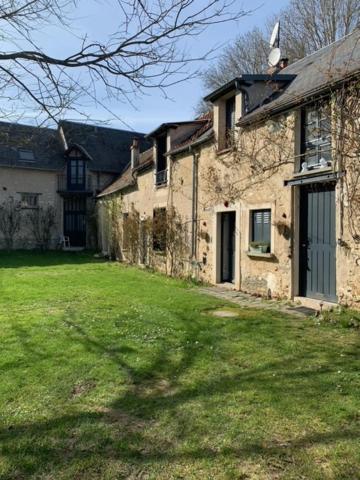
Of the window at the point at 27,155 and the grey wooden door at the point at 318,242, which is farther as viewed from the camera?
the window at the point at 27,155

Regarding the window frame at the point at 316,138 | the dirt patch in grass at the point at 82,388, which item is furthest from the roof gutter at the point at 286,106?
the dirt patch in grass at the point at 82,388

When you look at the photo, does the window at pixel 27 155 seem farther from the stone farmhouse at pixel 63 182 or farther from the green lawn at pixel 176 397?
the green lawn at pixel 176 397

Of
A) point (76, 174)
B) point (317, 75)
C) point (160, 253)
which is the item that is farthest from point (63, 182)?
point (317, 75)

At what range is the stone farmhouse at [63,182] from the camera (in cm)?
2519

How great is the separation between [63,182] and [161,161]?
12.6 metres

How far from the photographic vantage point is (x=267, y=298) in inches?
380

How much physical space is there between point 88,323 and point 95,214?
19.1 meters

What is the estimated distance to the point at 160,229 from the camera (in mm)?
15203

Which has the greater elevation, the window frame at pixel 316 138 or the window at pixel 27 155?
the window at pixel 27 155

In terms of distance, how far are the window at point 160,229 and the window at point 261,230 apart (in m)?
5.09

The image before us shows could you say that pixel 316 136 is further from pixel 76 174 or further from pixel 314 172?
pixel 76 174

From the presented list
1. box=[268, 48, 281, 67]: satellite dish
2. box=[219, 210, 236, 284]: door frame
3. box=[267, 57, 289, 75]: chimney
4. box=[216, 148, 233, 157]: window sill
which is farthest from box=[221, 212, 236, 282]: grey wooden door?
box=[268, 48, 281, 67]: satellite dish

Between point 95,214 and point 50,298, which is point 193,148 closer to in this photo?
point 50,298

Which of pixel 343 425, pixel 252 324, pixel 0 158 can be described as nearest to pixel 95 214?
pixel 0 158
